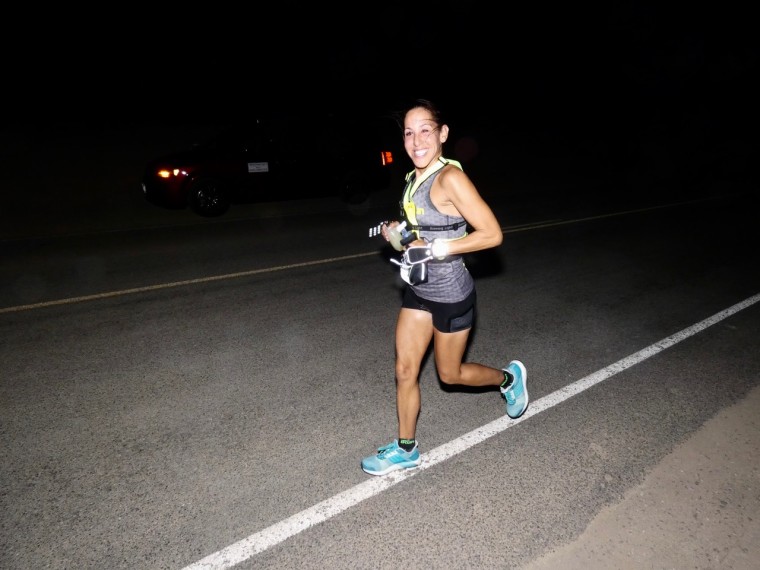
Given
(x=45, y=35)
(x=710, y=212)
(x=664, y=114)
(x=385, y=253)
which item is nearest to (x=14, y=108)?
(x=45, y=35)

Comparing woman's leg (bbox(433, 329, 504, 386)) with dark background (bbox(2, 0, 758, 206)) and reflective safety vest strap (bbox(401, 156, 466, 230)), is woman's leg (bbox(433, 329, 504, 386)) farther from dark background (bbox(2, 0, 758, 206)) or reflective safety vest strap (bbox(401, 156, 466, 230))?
dark background (bbox(2, 0, 758, 206))

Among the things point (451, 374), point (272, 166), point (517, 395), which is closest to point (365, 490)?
point (451, 374)

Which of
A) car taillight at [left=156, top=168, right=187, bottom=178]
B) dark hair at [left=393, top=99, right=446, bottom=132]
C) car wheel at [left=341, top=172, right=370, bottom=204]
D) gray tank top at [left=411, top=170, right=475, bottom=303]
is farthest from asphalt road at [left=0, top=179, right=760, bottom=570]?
car wheel at [left=341, top=172, right=370, bottom=204]

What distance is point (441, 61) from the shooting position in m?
25.9

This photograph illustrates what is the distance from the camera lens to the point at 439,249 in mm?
2691

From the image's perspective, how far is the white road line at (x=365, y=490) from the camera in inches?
99.7

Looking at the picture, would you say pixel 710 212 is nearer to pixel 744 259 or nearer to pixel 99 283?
pixel 744 259

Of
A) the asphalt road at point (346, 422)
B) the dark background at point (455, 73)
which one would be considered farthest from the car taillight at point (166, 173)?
the dark background at point (455, 73)

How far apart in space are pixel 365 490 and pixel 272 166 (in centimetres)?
855

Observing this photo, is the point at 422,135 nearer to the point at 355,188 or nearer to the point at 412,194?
the point at 412,194

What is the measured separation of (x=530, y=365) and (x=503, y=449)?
1.41 meters

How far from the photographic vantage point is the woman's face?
2695 millimetres

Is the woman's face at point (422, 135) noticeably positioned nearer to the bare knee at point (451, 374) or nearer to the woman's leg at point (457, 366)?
the woman's leg at point (457, 366)

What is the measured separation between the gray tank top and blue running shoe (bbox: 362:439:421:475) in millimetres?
1039
